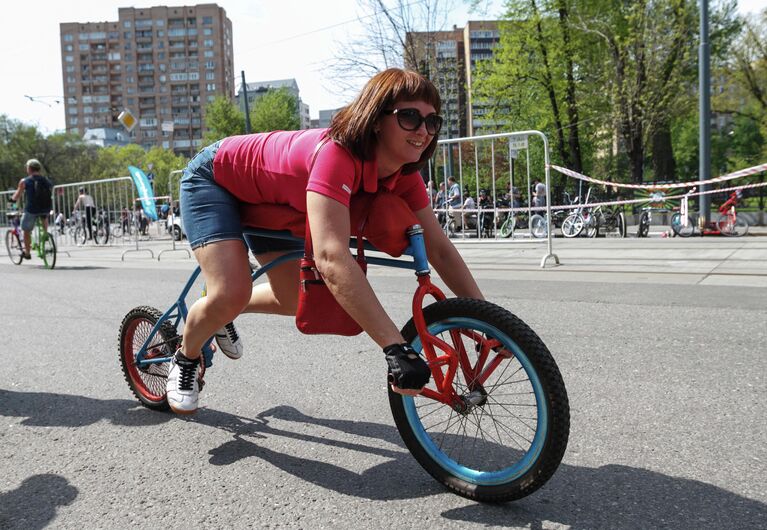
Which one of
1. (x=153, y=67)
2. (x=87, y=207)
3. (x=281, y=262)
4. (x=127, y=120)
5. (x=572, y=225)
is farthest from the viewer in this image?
(x=153, y=67)

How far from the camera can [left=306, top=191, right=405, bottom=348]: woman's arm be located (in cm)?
206

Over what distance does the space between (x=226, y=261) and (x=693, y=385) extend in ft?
8.00

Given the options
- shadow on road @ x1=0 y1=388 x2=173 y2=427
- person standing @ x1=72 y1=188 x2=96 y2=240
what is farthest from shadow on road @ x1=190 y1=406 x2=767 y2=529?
person standing @ x1=72 y1=188 x2=96 y2=240

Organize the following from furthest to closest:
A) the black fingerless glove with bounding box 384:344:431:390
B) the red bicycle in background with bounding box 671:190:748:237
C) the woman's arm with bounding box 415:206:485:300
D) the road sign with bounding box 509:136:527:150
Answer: the red bicycle in background with bounding box 671:190:748:237
the road sign with bounding box 509:136:527:150
the woman's arm with bounding box 415:206:485:300
the black fingerless glove with bounding box 384:344:431:390

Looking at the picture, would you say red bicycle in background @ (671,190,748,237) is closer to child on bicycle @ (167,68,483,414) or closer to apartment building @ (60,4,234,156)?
child on bicycle @ (167,68,483,414)

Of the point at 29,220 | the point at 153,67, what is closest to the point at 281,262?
the point at 29,220

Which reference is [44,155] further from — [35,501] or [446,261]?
[446,261]

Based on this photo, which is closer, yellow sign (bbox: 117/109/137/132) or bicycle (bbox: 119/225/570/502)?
bicycle (bbox: 119/225/570/502)

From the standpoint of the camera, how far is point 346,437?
2.86m

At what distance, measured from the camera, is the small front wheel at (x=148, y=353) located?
3262 millimetres

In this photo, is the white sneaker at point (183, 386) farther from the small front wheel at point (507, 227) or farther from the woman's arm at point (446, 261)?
the small front wheel at point (507, 227)

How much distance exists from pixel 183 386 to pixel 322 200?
1.27m

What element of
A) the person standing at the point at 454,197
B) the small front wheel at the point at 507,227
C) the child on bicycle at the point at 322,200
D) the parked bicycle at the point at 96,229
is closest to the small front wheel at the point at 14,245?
the parked bicycle at the point at 96,229

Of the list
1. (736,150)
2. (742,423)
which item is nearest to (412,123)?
(742,423)
